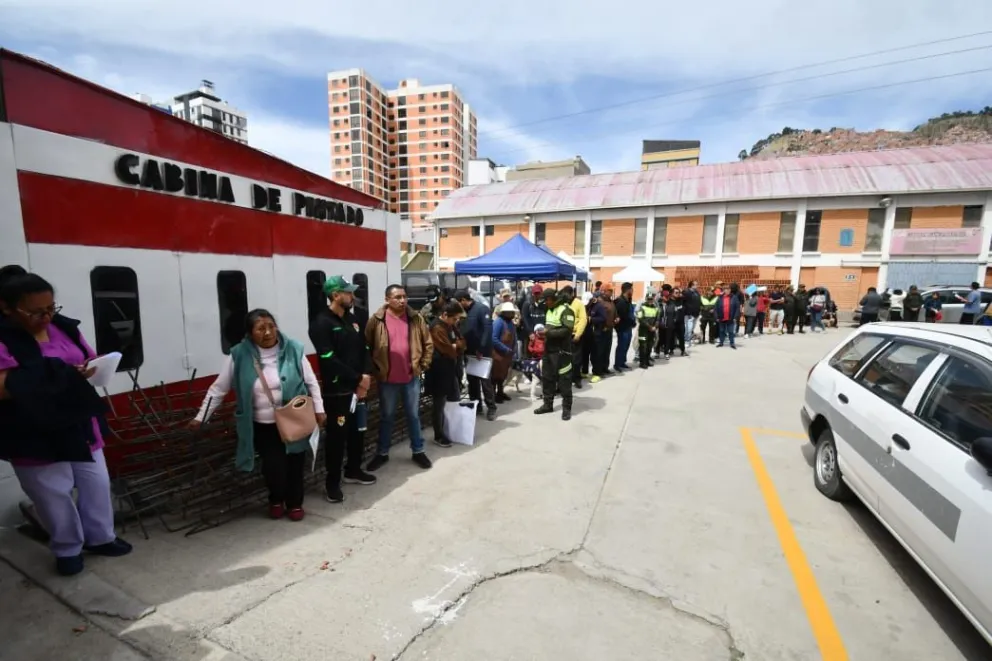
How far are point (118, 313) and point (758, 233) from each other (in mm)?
28387

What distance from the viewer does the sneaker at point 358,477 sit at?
426 cm

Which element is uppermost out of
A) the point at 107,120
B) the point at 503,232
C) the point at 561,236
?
the point at 503,232

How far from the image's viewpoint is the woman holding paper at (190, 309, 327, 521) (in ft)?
10.8

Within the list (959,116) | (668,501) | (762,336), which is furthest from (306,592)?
(959,116)

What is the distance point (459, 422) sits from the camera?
5.34 m

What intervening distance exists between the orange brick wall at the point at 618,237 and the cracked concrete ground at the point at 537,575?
24352mm

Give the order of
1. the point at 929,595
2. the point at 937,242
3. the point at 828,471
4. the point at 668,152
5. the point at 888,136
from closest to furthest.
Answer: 1. the point at 929,595
2. the point at 828,471
3. the point at 937,242
4. the point at 668,152
5. the point at 888,136

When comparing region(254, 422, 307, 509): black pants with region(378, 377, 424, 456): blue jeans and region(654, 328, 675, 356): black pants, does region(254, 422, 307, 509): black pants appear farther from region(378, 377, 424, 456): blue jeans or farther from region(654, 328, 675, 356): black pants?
region(654, 328, 675, 356): black pants

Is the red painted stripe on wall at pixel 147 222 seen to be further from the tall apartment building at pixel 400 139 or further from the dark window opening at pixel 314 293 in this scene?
the tall apartment building at pixel 400 139

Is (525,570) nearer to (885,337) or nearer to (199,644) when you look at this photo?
(199,644)

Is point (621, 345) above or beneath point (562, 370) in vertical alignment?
beneath

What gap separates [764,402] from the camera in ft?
24.4

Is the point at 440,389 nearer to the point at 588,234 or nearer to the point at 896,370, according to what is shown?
the point at 896,370

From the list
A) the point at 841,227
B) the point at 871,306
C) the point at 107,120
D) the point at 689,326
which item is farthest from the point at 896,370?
the point at 841,227
